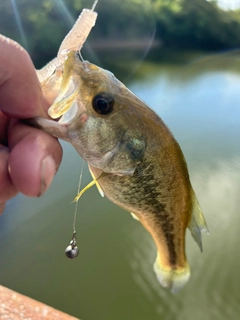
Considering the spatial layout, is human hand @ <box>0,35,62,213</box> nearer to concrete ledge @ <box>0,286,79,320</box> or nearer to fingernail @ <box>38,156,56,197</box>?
fingernail @ <box>38,156,56,197</box>

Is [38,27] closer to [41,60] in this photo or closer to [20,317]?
[41,60]

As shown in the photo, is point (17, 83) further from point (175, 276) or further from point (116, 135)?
point (175, 276)

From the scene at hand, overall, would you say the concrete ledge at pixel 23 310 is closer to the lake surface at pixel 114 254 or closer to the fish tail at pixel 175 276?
the fish tail at pixel 175 276

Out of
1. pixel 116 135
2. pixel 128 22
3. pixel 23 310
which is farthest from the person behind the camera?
pixel 128 22

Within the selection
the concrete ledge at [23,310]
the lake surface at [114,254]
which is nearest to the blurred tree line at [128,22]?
the lake surface at [114,254]

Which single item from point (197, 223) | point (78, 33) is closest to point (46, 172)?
point (78, 33)

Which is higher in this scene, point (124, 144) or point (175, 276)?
point (124, 144)
